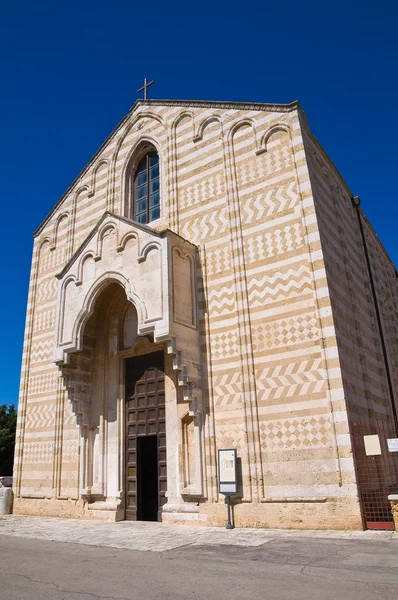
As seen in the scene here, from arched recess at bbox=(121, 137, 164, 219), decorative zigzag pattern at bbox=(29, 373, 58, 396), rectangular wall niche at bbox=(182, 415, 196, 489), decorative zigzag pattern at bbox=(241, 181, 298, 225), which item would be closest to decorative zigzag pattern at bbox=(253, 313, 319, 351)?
rectangular wall niche at bbox=(182, 415, 196, 489)

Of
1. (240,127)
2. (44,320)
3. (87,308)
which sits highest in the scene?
(240,127)

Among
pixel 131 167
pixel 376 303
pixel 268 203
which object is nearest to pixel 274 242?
pixel 268 203

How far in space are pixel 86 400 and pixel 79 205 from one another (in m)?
7.95

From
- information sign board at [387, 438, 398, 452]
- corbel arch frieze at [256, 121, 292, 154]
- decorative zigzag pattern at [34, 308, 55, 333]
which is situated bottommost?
information sign board at [387, 438, 398, 452]

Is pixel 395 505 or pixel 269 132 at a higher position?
pixel 269 132

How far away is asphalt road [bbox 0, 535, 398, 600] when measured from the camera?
5637 millimetres

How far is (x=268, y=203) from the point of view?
42.8 ft

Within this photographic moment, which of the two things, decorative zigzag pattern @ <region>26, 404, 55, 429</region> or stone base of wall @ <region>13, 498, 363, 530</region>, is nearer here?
Result: stone base of wall @ <region>13, 498, 363, 530</region>

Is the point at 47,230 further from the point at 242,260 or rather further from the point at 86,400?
the point at 242,260

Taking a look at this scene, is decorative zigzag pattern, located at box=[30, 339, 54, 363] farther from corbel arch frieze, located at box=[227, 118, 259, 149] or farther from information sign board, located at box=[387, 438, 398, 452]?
information sign board, located at box=[387, 438, 398, 452]

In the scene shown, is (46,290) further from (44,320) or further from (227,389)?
(227,389)

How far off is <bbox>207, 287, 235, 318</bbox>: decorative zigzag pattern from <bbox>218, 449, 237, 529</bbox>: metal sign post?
365 centimetres

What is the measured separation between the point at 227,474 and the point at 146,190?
33.6ft

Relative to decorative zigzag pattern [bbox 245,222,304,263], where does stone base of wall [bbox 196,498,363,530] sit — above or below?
below
